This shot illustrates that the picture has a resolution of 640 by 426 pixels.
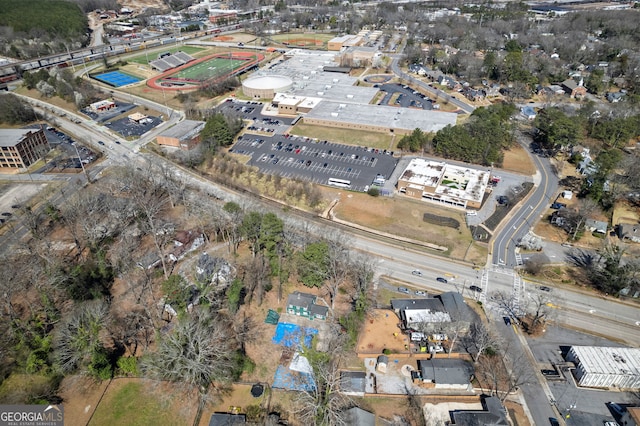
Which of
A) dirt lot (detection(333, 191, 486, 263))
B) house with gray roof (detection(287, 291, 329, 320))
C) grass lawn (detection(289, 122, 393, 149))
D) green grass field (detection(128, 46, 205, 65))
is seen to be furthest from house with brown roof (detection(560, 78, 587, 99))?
green grass field (detection(128, 46, 205, 65))

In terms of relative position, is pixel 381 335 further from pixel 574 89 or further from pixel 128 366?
pixel 574 89

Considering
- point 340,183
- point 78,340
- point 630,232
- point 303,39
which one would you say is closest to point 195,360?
point 78,340

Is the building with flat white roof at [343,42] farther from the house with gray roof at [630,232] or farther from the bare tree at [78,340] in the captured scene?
the bare tree at [78,340]

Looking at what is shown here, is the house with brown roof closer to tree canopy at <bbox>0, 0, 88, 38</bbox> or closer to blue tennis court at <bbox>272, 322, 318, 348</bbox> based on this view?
blue tennis court at <bbox>272, 322, 318, 348</bbox>

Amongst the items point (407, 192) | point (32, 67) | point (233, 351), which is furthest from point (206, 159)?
point (32, 67)

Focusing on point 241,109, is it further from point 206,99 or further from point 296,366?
point 296,366

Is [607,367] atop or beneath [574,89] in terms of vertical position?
beneath
